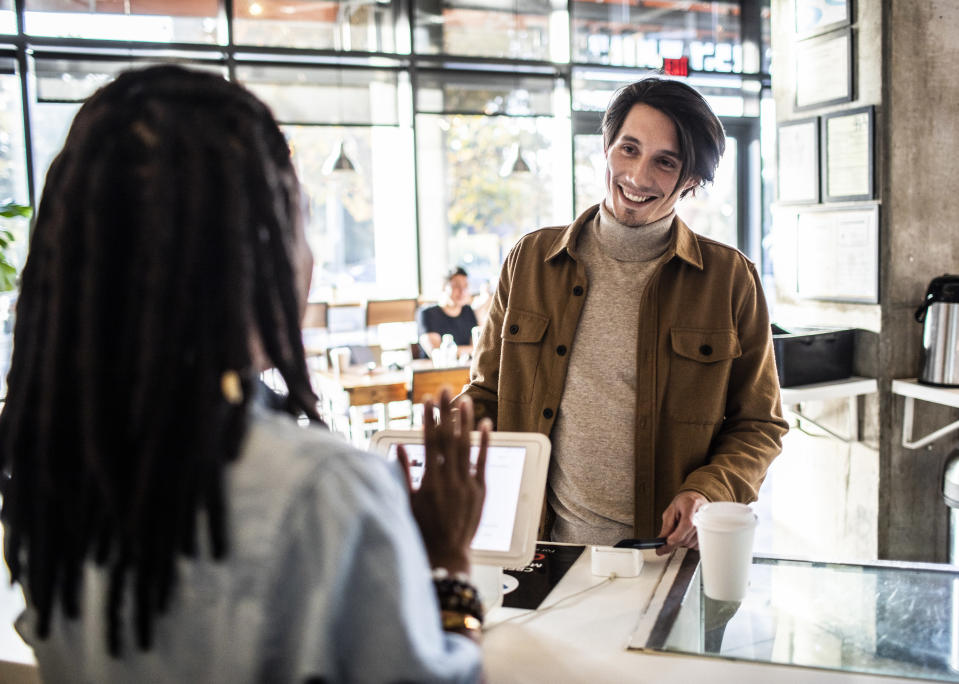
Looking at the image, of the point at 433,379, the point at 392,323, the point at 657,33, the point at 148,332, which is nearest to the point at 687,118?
the point at 148,332

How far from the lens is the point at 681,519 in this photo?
149 centimetres

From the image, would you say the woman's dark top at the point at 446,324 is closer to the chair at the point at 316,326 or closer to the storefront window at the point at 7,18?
the chair at the point at 316,326

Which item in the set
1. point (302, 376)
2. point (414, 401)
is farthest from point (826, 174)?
point (302, 376)

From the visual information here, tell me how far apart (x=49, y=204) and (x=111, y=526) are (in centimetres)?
34

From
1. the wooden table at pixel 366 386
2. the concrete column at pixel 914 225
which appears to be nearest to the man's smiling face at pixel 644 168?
the concrete column at pixel 914 225

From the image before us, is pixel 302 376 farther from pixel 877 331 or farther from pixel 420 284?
pixel 420 284

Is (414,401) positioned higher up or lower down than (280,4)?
lower down

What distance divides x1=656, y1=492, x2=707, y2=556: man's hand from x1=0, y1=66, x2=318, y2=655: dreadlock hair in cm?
100

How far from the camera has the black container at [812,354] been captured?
10.2 ft

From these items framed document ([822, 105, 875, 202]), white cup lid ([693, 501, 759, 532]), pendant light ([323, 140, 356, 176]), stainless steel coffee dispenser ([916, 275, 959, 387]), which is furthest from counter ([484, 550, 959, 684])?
pendant light ([323, 140, 356, 176])

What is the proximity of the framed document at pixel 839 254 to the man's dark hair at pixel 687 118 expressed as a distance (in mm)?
1718

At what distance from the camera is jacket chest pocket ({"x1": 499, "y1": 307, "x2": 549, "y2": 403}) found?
180 centimetres

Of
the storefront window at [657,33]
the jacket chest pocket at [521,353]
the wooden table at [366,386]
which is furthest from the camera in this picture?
the storefront window at [657,33]

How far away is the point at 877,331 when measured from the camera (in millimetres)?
3205
